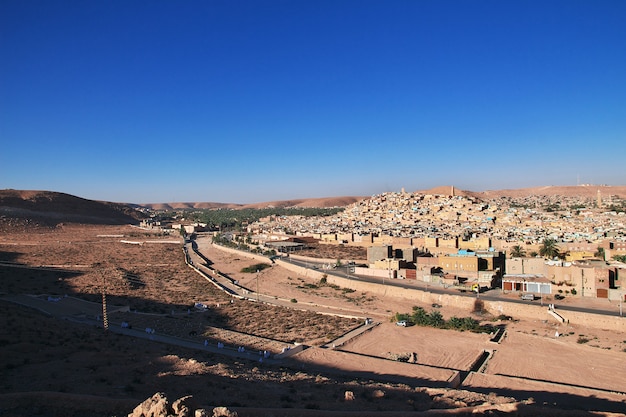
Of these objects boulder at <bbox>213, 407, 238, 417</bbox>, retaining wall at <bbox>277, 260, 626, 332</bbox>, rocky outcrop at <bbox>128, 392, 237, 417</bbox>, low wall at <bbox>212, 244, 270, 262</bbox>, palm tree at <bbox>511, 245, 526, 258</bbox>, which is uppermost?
rocky outcrop at <bbox>128, 392, 237, 417</bbox>

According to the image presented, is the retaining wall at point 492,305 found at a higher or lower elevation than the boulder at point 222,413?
lower

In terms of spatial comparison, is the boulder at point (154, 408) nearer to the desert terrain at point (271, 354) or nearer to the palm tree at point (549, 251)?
the desert terrain at point (271, 354)

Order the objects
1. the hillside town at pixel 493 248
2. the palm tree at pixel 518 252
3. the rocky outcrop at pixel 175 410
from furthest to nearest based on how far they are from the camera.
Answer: the palm tree at pixel 518 252
the hillside town at pixel 493 248
the rocky outcrop at pixel 175 410

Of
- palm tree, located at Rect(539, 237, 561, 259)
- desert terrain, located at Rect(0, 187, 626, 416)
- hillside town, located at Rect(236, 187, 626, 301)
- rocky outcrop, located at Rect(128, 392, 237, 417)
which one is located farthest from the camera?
palm tree, located at Rect(539, 237, 561, 259)

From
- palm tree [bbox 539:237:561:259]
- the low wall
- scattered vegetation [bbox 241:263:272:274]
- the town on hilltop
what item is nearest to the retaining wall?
A: the town on hilltop

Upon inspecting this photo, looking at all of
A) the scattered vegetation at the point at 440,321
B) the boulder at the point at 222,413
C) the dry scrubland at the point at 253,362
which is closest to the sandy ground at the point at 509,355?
the dry scrubland at the point at 253,362

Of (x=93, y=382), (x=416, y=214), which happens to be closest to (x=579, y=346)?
(x=93, y=382)

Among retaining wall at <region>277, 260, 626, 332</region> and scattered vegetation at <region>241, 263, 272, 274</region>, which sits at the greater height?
scattered vegetation at <region>241, 263, 272, 274</region>

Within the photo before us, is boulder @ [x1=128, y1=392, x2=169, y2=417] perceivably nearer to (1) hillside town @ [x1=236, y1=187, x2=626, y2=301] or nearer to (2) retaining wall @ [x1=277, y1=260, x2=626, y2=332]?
(2) retaining wall @ [x1=277, y1=260, x2=626, y2=332]
